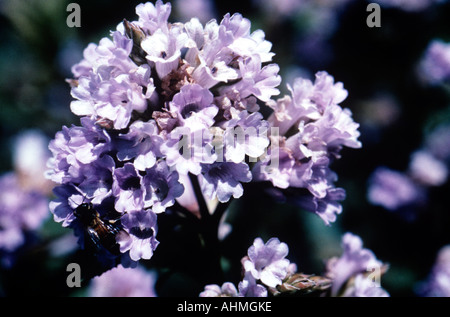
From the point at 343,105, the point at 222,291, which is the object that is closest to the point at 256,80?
the point at 222,291

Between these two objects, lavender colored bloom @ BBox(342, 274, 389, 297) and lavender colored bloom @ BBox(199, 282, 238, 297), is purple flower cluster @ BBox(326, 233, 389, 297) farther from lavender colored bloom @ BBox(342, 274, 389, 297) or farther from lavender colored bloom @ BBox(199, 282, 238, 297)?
lavender colored bloom @ BBox(199, 282, 238, 297)

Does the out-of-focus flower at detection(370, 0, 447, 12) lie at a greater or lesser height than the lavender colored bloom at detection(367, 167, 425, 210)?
greater

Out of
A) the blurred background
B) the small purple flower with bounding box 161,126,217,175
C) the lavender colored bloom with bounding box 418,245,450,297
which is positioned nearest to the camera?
the small purple flower with bounding box 161,126,217,175

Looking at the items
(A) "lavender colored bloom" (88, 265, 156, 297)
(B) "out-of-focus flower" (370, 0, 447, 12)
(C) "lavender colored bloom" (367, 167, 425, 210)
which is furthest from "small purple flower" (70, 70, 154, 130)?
(B) "out-of-focus flower" (370, 0, 447, 12)

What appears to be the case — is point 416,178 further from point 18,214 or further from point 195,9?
point 18,214

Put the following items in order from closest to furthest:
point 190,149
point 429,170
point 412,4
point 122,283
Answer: point 190,149 → point 122,283 → point 429,170 → point 412,4
